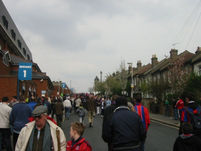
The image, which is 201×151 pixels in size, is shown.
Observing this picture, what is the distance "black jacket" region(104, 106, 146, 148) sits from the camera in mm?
3941

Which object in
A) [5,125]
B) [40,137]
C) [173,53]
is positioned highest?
[173,53]

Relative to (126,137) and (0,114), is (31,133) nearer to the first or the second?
(126,137)

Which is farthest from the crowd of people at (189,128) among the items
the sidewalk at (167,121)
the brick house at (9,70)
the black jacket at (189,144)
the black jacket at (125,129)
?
the brick house at (9,70)

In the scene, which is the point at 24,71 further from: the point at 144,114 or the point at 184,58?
the point at 184,58

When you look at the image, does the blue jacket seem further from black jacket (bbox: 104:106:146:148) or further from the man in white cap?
black jacket (bbox: 104:106:146:148)

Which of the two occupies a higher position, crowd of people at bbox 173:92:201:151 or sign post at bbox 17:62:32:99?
sign post at bbox 17:62:32:99

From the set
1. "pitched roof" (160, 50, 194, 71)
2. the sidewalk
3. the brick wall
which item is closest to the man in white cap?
the sidewalk

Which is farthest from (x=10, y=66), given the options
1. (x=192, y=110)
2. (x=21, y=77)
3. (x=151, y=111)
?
(x=192, y=110)

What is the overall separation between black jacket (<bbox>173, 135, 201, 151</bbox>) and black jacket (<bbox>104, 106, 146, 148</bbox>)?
654mm

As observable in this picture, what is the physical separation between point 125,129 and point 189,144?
3.65ft

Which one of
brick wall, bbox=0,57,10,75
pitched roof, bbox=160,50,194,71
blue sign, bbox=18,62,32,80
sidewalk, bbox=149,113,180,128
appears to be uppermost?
pitched roof, bbox=160,50,194,71

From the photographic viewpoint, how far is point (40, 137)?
137 inches

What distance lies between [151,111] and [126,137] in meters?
28.5

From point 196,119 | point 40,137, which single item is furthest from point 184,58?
point 40,137
